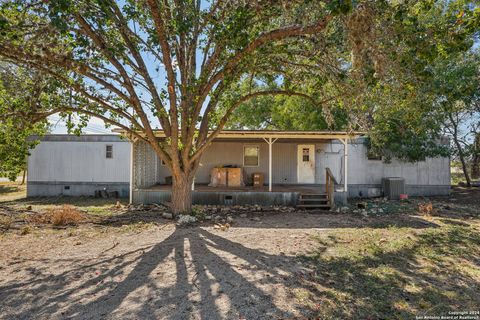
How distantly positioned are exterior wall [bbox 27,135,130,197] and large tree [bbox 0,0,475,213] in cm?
532

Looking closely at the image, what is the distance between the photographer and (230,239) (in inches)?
226

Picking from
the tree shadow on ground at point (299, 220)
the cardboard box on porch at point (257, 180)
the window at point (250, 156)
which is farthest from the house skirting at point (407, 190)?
the window at point (250, 156)

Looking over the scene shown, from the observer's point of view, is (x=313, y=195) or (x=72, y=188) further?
(x=72, y=188)

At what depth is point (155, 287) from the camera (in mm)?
3414

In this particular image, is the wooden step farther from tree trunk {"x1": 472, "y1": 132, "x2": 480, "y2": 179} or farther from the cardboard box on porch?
tree trunk {"x1": 472, "y1": 132, "x2": 480, "y2": 179}

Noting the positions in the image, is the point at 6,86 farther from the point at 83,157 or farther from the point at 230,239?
the point at 230,239

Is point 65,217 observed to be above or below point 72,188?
below

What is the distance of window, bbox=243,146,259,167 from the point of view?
42.0ft

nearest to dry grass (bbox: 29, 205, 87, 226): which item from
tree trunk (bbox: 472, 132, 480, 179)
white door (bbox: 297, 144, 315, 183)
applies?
white door (bbox: 297, 144, 315, 183)

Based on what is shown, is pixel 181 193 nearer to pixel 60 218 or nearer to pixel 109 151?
pixel 60 218

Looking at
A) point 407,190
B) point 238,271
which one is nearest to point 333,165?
point 407,190

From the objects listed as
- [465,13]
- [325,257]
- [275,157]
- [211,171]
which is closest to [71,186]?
[211,171]

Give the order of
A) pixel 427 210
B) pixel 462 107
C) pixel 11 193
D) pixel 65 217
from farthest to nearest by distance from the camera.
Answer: pixel 11 193, pixel 462 107, pixel 427 210, pixel 65 217

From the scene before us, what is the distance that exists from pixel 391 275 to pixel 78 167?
13.3 meters
